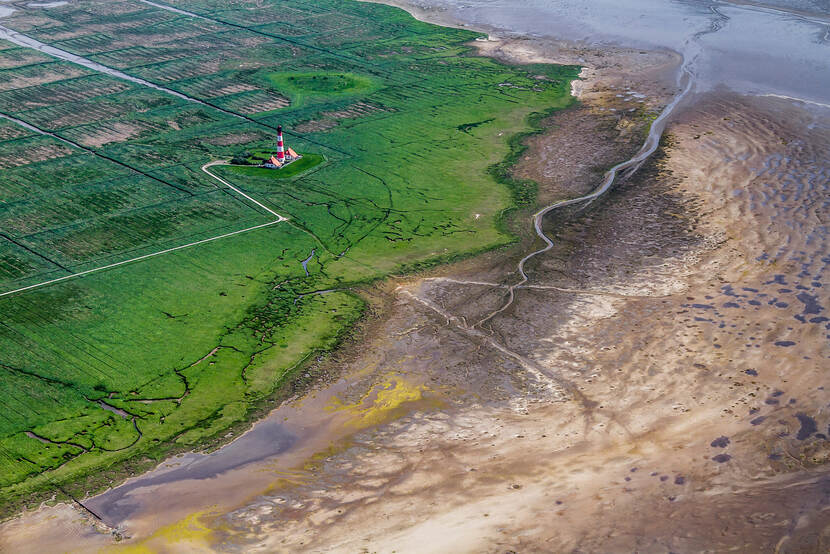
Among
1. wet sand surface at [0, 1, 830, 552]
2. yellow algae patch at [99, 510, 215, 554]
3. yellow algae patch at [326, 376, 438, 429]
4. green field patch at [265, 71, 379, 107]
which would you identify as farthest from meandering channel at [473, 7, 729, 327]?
green field patch at [265, 71, 379, 107]

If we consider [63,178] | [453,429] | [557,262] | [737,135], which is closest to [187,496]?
[453,429]

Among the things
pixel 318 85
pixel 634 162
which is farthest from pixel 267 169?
pixel 634 162

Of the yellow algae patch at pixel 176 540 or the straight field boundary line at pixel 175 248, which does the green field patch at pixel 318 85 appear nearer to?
the straight field boundary line at pixel 175 248

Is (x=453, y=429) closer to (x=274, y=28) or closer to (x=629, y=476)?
(x=629, y=476)

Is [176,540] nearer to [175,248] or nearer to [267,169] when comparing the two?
[175,248]

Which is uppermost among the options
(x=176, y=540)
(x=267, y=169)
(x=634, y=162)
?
(x=634, y=162)
